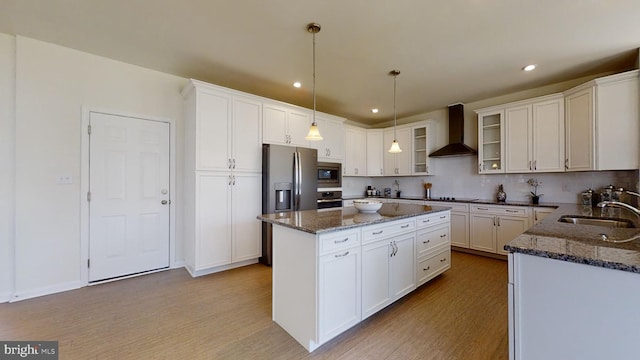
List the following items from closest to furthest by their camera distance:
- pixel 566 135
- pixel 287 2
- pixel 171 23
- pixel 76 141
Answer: pixel 287 2 < pixel 171 23 < pixel 76 141 < pixel 566 135

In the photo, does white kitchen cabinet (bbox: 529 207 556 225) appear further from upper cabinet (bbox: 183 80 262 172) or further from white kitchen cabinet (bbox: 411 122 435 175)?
upper cabinet (bbox: 183 80 262 172)

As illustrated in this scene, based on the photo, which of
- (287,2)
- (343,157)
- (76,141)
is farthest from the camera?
(343,157)

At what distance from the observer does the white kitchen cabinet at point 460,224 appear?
4.16 meters

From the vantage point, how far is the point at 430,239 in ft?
9.32

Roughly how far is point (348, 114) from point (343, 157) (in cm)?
122

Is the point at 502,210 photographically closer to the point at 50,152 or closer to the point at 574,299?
the point at 574,299

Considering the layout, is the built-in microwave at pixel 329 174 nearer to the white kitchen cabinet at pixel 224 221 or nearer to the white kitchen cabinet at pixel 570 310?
the white kitchen cabinet at pixel 224 221

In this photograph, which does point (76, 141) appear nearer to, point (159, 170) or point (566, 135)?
point (159, 170)

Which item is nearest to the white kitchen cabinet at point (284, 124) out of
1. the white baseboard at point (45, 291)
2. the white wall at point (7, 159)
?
the white wall at point (7, 159)

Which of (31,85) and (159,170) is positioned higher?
(31,85)

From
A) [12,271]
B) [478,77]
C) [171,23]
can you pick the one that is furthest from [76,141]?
[478,77]

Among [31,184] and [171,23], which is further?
[31,184]

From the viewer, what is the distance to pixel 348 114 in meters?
5.52

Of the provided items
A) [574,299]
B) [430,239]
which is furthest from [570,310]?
[430,239]
